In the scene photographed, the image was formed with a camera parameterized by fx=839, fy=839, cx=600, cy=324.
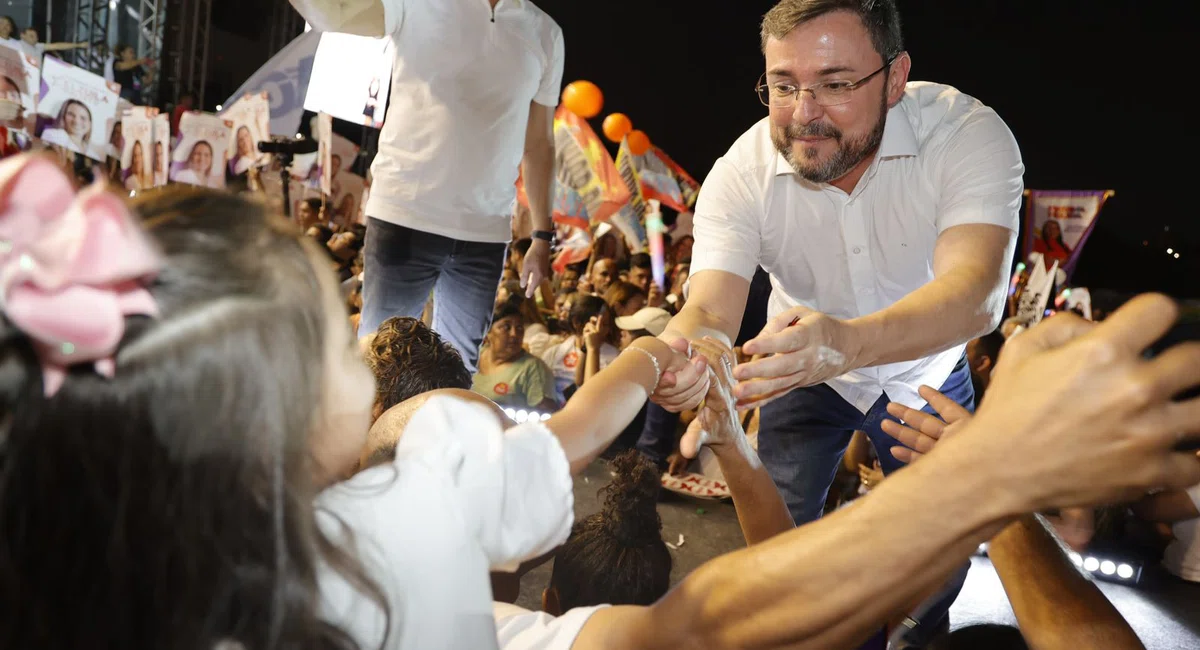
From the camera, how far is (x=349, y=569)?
0.88m

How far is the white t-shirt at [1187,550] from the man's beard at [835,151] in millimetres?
2936

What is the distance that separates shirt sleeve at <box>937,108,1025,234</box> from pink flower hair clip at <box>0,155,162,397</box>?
2051 millimetres

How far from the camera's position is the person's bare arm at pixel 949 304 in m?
1.93

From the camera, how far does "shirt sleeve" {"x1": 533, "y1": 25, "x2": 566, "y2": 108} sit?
326cm

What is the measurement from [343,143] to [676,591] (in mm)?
10608

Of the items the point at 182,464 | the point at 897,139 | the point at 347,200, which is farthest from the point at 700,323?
the point at 347,200

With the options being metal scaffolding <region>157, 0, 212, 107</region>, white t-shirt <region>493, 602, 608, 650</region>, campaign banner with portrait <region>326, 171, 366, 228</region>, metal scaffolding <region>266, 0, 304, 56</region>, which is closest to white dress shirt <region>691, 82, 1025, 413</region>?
white t-shirt <region>493, 602, 608, 650</region>

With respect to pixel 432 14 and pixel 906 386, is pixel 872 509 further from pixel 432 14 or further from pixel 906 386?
pixel 432 14

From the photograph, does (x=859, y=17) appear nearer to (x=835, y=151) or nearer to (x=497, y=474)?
(x=835, y=151)


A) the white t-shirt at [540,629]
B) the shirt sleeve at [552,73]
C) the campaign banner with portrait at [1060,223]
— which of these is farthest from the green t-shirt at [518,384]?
the campaign banner with portrait at [1060,223]

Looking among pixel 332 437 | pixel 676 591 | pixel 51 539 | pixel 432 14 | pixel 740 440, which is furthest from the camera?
pixel 432 14

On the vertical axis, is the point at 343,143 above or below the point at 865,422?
below

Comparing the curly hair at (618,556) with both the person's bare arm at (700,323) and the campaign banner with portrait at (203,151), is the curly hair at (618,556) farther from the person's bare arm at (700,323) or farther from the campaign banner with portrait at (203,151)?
the campaign banner with portrait at (203,151)

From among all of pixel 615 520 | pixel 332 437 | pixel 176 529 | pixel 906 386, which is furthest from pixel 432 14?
pixel 176 529
